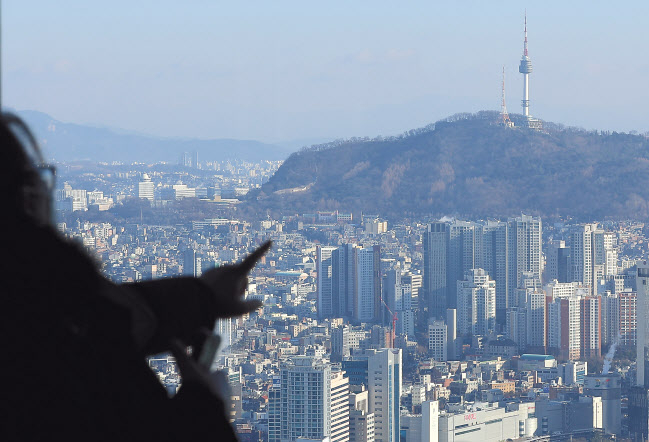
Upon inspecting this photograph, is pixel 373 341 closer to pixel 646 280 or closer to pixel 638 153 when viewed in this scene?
pixel 646 280

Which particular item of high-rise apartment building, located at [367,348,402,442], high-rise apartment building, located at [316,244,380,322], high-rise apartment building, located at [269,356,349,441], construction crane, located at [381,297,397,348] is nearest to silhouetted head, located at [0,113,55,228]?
high-rise apartment building, located at [269,356,349,441]

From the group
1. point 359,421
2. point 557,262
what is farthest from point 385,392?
point 557,262

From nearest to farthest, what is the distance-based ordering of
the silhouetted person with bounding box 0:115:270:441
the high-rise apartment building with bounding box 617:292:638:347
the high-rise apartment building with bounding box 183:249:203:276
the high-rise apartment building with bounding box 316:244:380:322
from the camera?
the silhouetted person with bounding box 0:115:270:441 < the high-rise apartment building with bounding box 183:249:203:276 < the high-rise apartment building with bounding box 617:292:638:347 < the high-rise apartment building with bounding box 316:244:380:322

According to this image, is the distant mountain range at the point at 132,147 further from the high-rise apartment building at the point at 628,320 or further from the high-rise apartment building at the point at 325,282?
the high-rise apartment building at the point at 628,320

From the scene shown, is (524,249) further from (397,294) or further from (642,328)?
(642,328)

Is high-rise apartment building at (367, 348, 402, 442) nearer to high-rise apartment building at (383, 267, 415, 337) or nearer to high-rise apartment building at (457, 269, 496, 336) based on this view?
high-rise apartment building at (457, 269, 496, 336)

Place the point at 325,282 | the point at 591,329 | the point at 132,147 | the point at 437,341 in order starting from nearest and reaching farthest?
1. the point at 437,341
2. the point at 591,329
3. the point at 325,282
4. the point at 132,147
